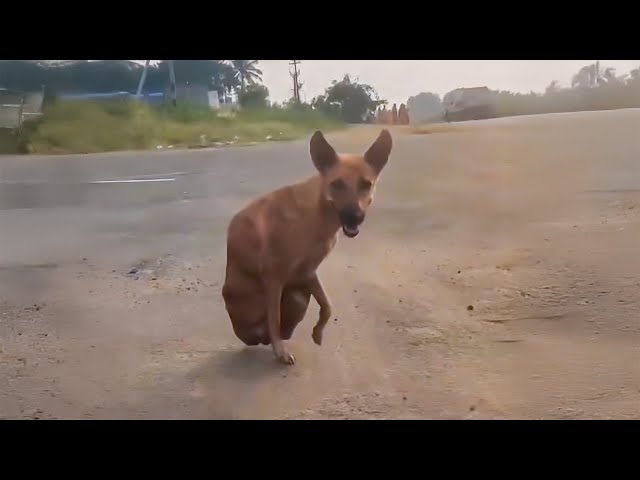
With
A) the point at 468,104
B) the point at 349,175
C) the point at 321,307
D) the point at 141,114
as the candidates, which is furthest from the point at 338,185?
the point at 141,114

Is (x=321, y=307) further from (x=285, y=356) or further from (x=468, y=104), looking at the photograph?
(x=468, y=104)

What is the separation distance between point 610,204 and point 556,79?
316 mm

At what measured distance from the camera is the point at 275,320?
4.53 ft

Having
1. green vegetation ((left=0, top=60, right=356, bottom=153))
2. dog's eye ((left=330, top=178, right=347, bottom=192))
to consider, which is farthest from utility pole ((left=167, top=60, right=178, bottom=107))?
dog's eye ((left=330, top=178, right=347, bottom=192))

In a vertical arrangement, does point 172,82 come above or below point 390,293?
above

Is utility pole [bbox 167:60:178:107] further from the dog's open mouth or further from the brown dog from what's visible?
the dog's open mouth

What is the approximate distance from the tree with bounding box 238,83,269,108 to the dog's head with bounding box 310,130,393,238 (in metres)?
0.19

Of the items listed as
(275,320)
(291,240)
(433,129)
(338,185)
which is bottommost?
(275,320)

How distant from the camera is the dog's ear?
1312 millimetres

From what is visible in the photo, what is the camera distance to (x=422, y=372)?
1.38 metres

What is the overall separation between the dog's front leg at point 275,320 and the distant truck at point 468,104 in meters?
0.56

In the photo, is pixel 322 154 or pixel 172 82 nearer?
pixel 322 154

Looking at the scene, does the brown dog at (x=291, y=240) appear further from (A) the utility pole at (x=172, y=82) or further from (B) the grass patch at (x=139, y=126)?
(A) the utility pole at (x=172, y=82)

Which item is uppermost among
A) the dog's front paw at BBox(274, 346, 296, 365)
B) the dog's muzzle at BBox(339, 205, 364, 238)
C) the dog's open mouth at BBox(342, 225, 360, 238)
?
the dog's muzzle at BBox(339, 205, 364, 238)
